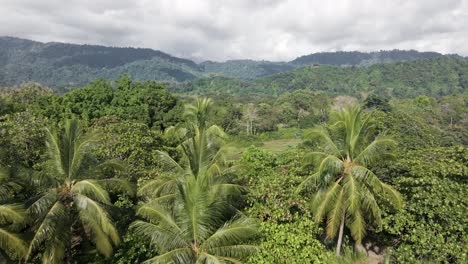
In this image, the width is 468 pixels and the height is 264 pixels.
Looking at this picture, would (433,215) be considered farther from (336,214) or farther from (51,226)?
(51,226)

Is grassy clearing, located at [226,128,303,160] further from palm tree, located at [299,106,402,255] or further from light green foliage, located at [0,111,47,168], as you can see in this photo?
palm tree, located at [299,106,402,255]

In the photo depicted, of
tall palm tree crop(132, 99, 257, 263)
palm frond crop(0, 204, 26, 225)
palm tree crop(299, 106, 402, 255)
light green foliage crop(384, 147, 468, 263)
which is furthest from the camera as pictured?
palm tree crop(299, 106, 402, 255)

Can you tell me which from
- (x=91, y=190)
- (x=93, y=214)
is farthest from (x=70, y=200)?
(x=93, y=214)

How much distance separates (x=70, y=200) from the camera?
11812 mm

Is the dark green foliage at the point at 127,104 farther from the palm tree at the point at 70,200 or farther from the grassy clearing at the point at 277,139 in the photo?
the grassy clearing at the point at 277,139

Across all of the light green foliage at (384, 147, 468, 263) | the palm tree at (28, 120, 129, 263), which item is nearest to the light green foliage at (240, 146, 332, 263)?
the light green foliage at (384, 147, 468, 263)

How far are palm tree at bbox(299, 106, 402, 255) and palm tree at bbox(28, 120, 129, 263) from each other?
8125mm

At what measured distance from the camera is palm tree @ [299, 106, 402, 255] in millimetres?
→ 13875

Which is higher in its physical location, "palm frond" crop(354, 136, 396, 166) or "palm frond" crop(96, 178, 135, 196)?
"palm frond" crop(354, 136, 396, 166)

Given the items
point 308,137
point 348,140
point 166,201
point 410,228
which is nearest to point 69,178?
point 166,201

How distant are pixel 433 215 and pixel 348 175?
4.13m

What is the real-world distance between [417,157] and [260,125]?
61522 mm

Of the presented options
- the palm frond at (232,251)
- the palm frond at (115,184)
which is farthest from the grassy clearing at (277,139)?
the palm frond at (232,251)

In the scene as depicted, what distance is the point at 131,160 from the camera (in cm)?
1808
